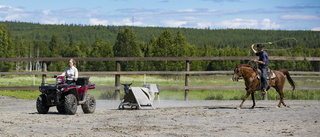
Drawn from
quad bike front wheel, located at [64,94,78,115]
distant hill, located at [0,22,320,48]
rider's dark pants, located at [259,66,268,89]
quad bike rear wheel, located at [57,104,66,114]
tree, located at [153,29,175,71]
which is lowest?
quad bike rear wheel, located at [57,104,66,114]

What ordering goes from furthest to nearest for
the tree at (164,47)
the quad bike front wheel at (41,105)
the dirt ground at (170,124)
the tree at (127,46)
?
the tree at (127,46) < the tree at (164,47) < the quad bike front wheel at (41,105) < the dirt ground at (170,124)

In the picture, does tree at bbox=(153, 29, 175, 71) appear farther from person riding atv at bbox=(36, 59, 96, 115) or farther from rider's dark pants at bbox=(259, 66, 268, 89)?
person riding atv at bbox=(36, 59, 96, 115)

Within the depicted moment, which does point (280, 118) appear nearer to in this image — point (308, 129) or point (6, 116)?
point (308, 129)

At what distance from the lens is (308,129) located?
8.10m

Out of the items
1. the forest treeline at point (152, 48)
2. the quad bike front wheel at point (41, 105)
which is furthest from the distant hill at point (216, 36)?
the quad bike front wheel at point (41, 105)

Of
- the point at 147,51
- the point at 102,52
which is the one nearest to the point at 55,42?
the point at 102,52

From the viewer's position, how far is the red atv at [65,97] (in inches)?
427

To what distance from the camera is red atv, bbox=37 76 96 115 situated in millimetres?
10836

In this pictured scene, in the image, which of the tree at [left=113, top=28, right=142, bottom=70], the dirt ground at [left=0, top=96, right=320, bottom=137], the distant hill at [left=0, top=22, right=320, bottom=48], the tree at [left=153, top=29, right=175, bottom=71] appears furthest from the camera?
the distant hill at [left=0, top=22, right=320, bottom=48]

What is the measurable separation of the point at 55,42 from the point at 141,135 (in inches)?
4792

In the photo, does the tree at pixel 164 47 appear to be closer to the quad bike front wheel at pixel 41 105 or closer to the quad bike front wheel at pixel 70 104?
the quad bike front wheel at pixel 41 105

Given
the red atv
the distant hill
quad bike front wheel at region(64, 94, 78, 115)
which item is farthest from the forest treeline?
quad bike front wheel at region(64, 94, 78, 115)

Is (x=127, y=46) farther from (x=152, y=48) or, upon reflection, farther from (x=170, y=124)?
(x=170, y=124)

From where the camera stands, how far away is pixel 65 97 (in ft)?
35.6
